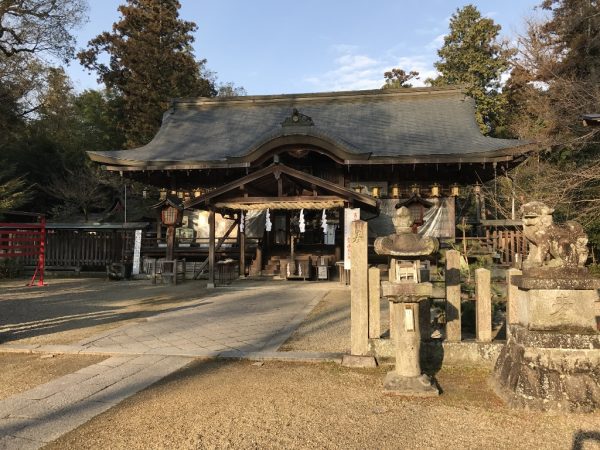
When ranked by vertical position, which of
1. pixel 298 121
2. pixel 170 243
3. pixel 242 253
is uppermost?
pixel 298 121

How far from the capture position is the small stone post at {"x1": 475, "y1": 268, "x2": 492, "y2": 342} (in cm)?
472

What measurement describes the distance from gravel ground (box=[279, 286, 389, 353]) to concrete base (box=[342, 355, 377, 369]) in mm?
540

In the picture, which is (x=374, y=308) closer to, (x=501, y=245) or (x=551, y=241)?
(x=551, y=241)

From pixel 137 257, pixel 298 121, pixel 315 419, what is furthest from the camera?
Answer: pixel 137 257

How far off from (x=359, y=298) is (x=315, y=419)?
1.70 m

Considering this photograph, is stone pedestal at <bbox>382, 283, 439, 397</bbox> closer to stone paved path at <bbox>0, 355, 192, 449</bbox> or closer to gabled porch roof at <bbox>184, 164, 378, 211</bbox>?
stone paved path at <bbox>0, 355, 192, 449</bbox>

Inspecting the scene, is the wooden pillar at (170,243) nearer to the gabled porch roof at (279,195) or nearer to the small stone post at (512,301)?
the gabled porch roof at (279,195)

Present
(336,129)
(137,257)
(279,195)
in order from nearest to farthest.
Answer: (279,195) < (137,257) < (336,129)

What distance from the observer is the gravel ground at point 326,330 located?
18.3 ft

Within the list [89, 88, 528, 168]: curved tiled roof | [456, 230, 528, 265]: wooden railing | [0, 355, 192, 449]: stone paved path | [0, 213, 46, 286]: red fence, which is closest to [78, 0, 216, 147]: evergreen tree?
[89, 88, 528, 168]: curved tiled roof

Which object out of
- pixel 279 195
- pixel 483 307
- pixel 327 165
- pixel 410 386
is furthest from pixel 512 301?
pixel 327 165

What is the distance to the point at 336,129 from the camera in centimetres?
1686

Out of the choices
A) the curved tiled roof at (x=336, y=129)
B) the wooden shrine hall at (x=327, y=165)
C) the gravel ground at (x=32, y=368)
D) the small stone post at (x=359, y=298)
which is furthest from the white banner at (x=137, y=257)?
the small stone post at (x=359, y=298)

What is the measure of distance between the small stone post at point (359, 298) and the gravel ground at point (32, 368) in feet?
10.2
